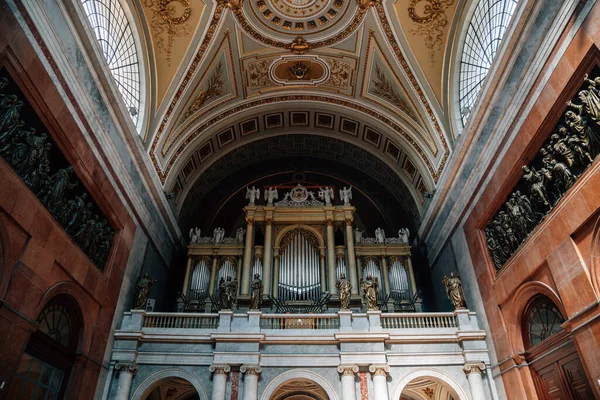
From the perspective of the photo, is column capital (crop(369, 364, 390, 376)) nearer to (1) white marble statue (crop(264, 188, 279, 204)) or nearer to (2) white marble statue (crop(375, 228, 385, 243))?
(2) white marble statue (crop(375, 228, 385, 243))

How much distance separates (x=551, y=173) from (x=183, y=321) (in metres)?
9.11

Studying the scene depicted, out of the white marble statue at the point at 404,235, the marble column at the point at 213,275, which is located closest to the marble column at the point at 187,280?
the marble column at the point at 213,275

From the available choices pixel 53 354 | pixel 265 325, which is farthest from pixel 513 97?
pixel 53 354

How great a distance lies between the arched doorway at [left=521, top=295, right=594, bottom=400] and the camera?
7598mm

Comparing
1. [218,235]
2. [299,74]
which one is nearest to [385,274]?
[218,235]

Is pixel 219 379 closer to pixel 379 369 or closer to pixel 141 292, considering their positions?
pixel 141 292

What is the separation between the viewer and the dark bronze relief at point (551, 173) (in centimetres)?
681

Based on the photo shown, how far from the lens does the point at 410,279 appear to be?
14.5 m

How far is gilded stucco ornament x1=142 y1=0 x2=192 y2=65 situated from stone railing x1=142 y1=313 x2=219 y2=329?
730cm

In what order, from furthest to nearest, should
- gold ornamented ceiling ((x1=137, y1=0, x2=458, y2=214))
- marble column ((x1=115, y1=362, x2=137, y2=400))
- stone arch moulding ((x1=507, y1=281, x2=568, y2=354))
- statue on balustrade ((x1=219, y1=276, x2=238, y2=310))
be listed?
1. gold ornamented ceiling ((x1=137, y1=0, x2=458, y2=214))
2. statue on balustrade ((x1=219, y1=276, x2=238, y2=310))
3. marble column ((x1=115, y1=362, x2=137, y2=400))
4. stone arch moulding ((x1=507, y1=281, x2=568, y2=354))

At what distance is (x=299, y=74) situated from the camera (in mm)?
15578

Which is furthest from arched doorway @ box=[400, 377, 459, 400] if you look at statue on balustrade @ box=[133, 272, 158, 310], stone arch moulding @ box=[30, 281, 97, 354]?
stone arch moulding @ box=[30, 281, 97, 354]

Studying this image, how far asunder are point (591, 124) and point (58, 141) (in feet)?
30.8

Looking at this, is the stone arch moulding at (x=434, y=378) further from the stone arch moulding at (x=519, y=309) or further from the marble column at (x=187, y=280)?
the marble column at (x=187, y=280)
